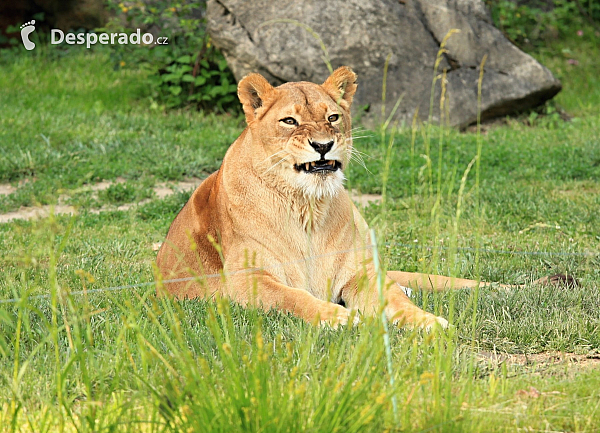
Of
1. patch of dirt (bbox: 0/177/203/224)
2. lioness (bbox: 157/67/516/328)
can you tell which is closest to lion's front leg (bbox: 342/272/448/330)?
lioness (bbox: 157/67/516/328)

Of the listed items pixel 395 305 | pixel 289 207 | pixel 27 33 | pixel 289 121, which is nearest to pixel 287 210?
pixel 289 207

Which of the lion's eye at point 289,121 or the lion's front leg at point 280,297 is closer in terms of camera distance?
the lion's front leg at point 280,297

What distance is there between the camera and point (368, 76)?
32.0 ft

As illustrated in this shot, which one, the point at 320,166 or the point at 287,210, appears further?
the point at 287,210

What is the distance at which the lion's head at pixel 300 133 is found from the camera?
12.8 ft

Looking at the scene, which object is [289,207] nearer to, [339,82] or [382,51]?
[339,82]

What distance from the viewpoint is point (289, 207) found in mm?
4082

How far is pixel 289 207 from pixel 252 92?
0.67 metres

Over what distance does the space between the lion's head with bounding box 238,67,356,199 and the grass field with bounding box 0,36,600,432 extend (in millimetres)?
470

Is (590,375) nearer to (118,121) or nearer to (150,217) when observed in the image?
(150,217)

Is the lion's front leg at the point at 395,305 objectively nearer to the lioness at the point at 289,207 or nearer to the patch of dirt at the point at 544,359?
the lioness at the point at 289,207

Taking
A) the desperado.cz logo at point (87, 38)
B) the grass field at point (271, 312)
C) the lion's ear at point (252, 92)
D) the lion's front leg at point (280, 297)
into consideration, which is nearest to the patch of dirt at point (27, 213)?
the grass field at point (271, 312)

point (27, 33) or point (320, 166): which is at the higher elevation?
point (320, 166)

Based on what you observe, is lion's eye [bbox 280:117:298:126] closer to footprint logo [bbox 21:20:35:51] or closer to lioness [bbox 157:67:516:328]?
lioness [bbox 157:67:516:328]
